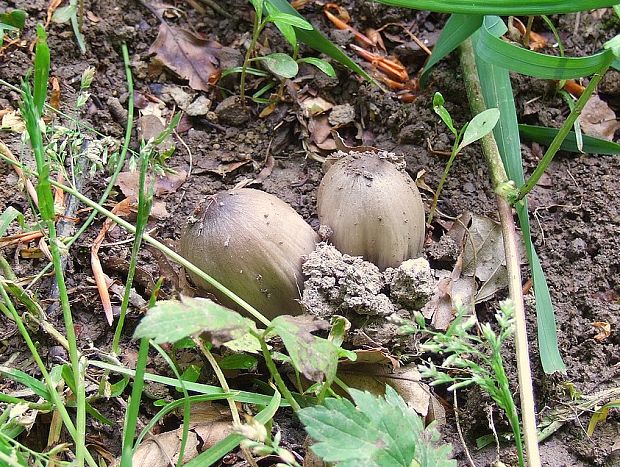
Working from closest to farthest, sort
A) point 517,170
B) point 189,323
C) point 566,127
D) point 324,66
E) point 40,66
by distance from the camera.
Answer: point 189,323
point 40,66
point 566,127
point 517,170
point 324,66

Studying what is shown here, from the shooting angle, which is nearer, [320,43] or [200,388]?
[200,388]

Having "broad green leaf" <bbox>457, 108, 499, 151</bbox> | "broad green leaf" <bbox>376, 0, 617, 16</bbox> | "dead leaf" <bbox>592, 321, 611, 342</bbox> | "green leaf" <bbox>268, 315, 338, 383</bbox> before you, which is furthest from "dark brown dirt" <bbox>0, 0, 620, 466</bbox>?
"green leaf" <bbox>268, 315, 338, 383</bbox>

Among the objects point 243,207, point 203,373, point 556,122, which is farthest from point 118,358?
point 556,122

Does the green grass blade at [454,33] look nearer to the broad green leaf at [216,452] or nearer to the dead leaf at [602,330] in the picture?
the dead leaf at [602,330]

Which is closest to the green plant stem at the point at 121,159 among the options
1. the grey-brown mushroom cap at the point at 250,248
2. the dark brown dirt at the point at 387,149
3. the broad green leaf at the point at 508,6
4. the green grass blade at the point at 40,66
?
the dark brown dirt at the point at 387,149

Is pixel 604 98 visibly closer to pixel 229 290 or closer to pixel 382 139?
pixel 382 139

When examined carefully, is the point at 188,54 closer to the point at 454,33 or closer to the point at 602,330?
the point at 454,33

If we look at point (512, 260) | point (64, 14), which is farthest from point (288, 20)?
point (512, 260)
